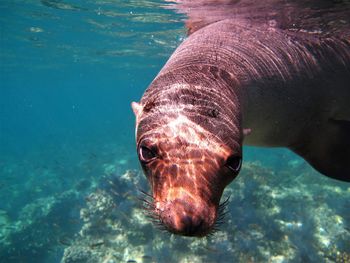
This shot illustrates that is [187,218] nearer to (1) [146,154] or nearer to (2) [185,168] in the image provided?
(2) [185,168]

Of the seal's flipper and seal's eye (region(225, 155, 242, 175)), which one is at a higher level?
seal's eye (region(225, 155, 242, 175))

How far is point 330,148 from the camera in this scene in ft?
12.6

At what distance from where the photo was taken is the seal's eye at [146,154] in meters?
2.16

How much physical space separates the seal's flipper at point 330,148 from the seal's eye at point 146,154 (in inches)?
97.9

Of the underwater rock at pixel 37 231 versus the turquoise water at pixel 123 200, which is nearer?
the turquoise water at pixel 123 200

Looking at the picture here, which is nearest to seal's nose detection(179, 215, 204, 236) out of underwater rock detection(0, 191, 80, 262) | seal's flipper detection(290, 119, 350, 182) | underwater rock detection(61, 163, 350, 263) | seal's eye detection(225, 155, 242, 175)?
seal's eye detection(225, 155, 242, 175)

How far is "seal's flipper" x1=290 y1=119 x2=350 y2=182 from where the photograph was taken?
12.5 ft

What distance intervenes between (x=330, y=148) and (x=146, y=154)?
2.69m

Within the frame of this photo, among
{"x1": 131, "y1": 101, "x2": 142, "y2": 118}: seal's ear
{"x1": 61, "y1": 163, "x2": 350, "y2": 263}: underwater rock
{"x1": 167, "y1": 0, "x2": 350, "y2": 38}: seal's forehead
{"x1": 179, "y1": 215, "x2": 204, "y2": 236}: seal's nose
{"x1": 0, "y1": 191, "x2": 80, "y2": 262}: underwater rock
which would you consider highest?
{"x1": 167, "y1": 0, "x2": 350, "y2": 38}: seal's forehead

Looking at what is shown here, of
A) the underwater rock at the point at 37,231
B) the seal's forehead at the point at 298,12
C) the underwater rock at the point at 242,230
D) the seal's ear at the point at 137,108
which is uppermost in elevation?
the seal's forehead at the point at 298,12

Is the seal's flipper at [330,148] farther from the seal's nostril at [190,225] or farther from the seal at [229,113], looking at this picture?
the seal's nostril at [190,225]

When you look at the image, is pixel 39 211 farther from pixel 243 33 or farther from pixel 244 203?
pixel 243 33

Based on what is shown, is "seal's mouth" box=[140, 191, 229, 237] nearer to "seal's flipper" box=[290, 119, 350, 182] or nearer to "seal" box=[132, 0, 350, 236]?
"seal" box=[132, 0, 350, 236]

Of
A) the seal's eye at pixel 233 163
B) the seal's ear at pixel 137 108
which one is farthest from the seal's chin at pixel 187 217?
the seal's ear at pixel 137 108
